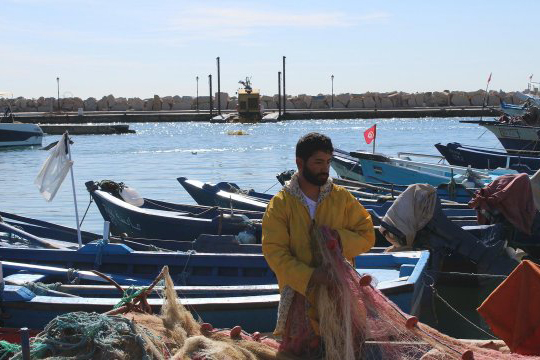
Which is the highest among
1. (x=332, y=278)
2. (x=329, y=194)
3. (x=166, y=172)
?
(x=329, y=194)

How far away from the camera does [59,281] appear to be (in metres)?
7.97

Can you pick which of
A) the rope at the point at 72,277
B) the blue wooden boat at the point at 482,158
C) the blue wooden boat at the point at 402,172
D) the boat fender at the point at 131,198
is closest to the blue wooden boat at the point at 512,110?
the blue wooden boat at the point at 482,158

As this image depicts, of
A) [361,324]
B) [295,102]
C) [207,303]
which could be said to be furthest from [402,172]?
[295,102]

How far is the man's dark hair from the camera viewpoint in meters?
4.30

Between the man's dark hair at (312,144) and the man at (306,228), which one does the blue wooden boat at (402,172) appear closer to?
the man at (306,228)

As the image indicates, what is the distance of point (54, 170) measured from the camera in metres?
8.53

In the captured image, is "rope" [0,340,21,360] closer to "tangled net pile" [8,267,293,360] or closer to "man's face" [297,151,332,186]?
"tangled net pile" [8,267,293,360]

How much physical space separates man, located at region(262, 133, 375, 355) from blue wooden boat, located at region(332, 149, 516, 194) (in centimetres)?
1086

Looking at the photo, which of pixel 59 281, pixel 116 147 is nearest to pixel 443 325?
pixel 59 281

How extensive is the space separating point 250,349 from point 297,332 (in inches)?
15.0

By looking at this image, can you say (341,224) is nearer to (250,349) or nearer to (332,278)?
(332,278)

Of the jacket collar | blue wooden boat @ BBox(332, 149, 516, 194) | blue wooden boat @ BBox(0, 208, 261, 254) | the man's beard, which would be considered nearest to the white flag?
blue wooden boat @ BBox(0, 208, 261, 254)

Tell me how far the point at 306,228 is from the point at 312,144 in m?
0.47

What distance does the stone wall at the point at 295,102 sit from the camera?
86750mm
